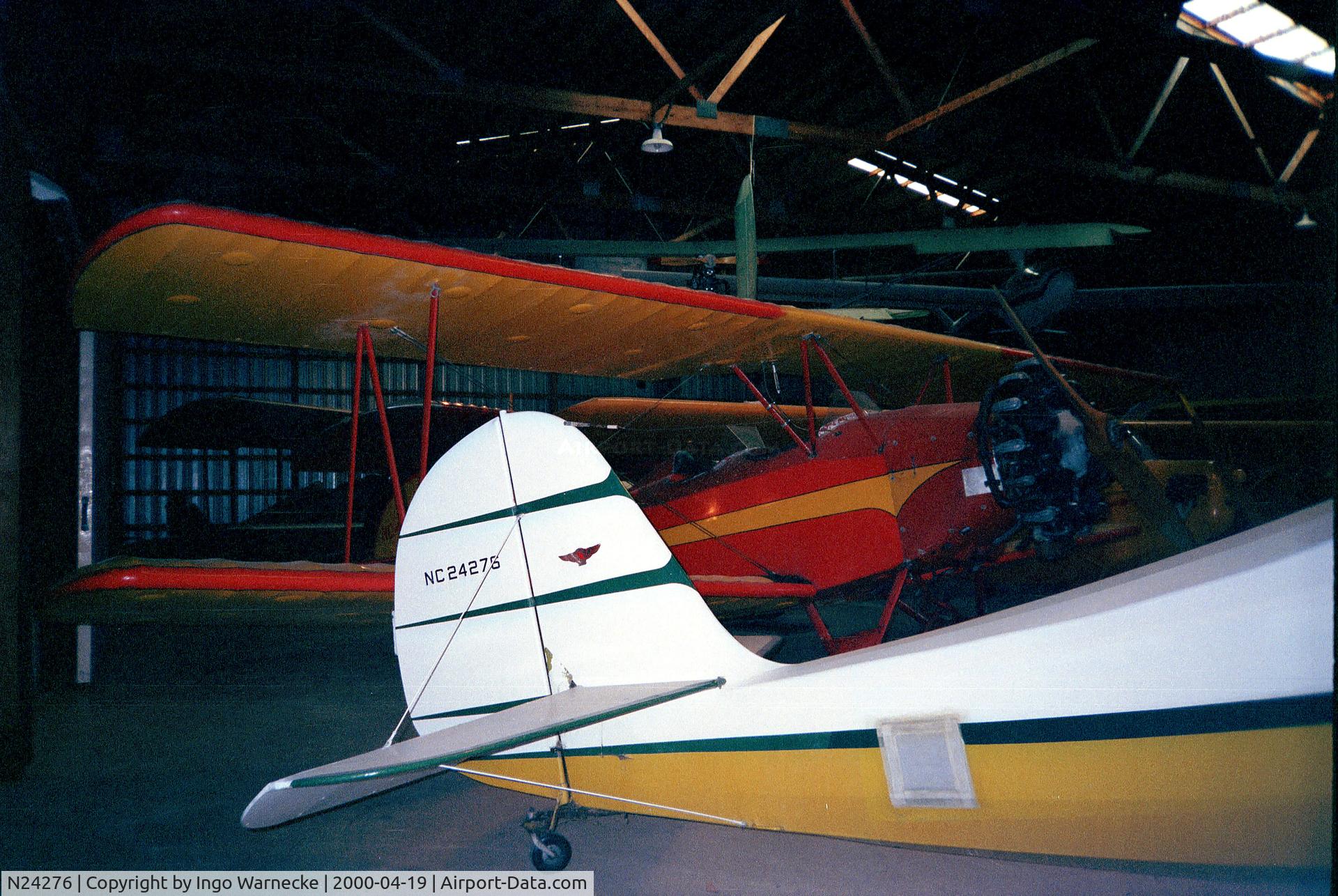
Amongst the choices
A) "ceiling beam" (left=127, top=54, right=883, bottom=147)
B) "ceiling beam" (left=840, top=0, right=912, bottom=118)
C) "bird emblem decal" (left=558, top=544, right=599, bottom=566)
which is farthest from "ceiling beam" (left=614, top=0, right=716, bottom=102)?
"bird emblem decal" (left=558, top=544, right=599, bottom=566)

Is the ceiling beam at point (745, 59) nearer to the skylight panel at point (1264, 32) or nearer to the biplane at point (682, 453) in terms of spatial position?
the biplane at point (682, 453)

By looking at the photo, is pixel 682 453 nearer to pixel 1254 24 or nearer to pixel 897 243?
pixel 897 243

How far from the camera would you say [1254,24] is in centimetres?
573

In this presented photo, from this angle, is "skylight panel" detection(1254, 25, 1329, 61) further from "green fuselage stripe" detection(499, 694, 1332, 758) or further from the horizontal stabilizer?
the horizontal stabilizer

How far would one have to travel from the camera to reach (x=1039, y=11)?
733cm

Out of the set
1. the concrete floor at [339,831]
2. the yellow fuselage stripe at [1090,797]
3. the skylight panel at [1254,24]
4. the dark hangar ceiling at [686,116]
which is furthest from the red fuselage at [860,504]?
the dark hangar ceiling at [686,116]

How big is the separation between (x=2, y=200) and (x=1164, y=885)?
5.49m

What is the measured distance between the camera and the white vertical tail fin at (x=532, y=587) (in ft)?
6.88

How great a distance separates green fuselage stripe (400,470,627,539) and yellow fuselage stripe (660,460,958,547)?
1.47 metres

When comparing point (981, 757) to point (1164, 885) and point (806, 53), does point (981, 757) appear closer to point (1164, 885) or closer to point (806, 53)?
point (1164, 885)

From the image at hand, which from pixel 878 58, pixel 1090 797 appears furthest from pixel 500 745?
pixel 878 58

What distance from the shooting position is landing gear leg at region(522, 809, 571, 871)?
230cm

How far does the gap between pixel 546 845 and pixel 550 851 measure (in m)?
0.02

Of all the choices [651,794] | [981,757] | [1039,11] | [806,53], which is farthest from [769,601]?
[806,53]
